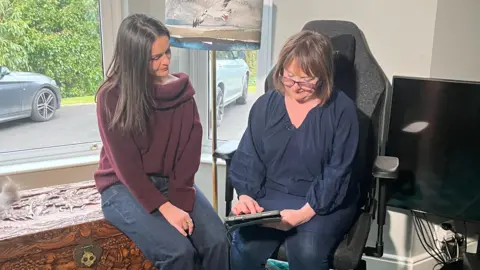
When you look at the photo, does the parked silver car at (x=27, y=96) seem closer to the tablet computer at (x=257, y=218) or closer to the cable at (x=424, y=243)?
the tablet computer at (x=257, y=218)

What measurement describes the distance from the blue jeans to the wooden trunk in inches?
2.6

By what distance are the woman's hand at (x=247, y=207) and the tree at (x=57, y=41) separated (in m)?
1.11

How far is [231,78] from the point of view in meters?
2.36

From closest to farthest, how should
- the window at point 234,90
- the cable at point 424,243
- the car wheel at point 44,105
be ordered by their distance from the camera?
the cable at point 424,243, the car wheel at point 44,105, the window at point 234,90

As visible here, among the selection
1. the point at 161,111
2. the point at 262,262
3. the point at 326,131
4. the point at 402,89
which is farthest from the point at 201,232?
the point at 402,89

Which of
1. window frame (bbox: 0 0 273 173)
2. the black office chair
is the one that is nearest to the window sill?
window frame (bbox: 0 0 273 173)

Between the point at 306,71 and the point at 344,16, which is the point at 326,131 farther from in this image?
the point at 344,16

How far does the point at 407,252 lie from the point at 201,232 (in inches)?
40.1

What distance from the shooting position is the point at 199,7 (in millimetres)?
1634

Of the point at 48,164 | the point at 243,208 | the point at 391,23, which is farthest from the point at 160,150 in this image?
the point at 391,23

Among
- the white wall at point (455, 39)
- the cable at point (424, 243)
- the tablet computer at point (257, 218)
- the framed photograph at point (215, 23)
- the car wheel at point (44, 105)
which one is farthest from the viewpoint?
the car wheel at point (44, 105)

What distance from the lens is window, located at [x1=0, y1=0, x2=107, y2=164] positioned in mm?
2082

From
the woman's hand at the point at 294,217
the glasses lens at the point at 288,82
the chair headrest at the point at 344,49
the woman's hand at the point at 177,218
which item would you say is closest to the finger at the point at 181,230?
the woman's hand at the point at 177,218

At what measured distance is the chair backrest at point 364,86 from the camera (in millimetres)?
1695
